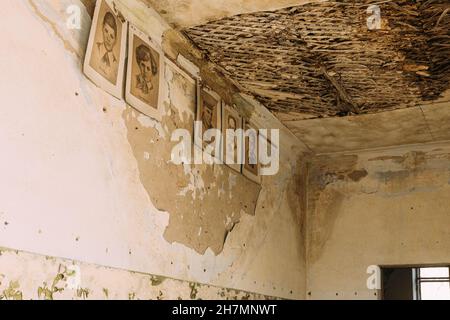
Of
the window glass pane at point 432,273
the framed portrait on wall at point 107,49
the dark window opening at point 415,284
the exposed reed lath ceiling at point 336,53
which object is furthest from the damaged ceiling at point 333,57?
the window glass pane at point 432,273

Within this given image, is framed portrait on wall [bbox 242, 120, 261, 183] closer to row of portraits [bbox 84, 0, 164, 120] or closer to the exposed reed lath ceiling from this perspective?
the exposed reed lath ceiling

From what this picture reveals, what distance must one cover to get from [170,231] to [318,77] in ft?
4.50

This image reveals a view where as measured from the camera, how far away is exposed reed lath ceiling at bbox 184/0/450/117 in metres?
2.90

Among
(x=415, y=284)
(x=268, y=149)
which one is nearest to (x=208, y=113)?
(x=268, y=149)

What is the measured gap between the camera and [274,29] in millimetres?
3061

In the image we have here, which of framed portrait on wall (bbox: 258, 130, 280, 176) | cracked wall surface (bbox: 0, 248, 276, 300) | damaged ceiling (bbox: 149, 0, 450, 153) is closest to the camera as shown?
cracked wall surface (bbox: 0, 248, 276, 300)

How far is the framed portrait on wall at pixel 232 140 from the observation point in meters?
3.71

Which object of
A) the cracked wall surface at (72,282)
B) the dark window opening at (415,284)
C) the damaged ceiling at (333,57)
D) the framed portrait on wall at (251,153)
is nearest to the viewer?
the cracked wall surface at (72,282)

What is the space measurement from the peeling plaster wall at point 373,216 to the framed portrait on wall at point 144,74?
2.39 meters

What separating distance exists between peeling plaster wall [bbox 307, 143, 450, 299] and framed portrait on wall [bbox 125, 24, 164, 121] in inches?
94.0

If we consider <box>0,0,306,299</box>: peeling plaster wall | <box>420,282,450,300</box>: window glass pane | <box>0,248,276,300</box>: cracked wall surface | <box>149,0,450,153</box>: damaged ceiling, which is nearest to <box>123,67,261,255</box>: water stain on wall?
<box>0,0,306,299</box>: peeling plaster wall

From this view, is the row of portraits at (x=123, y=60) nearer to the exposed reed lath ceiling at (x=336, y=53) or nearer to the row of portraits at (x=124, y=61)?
the row of portraits at (x=124, y=61)

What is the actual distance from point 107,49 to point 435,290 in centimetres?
553

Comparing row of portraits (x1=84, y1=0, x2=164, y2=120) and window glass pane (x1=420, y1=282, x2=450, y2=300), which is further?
window glass pane (x1=420, y1=282, x2=450, y2=300)
